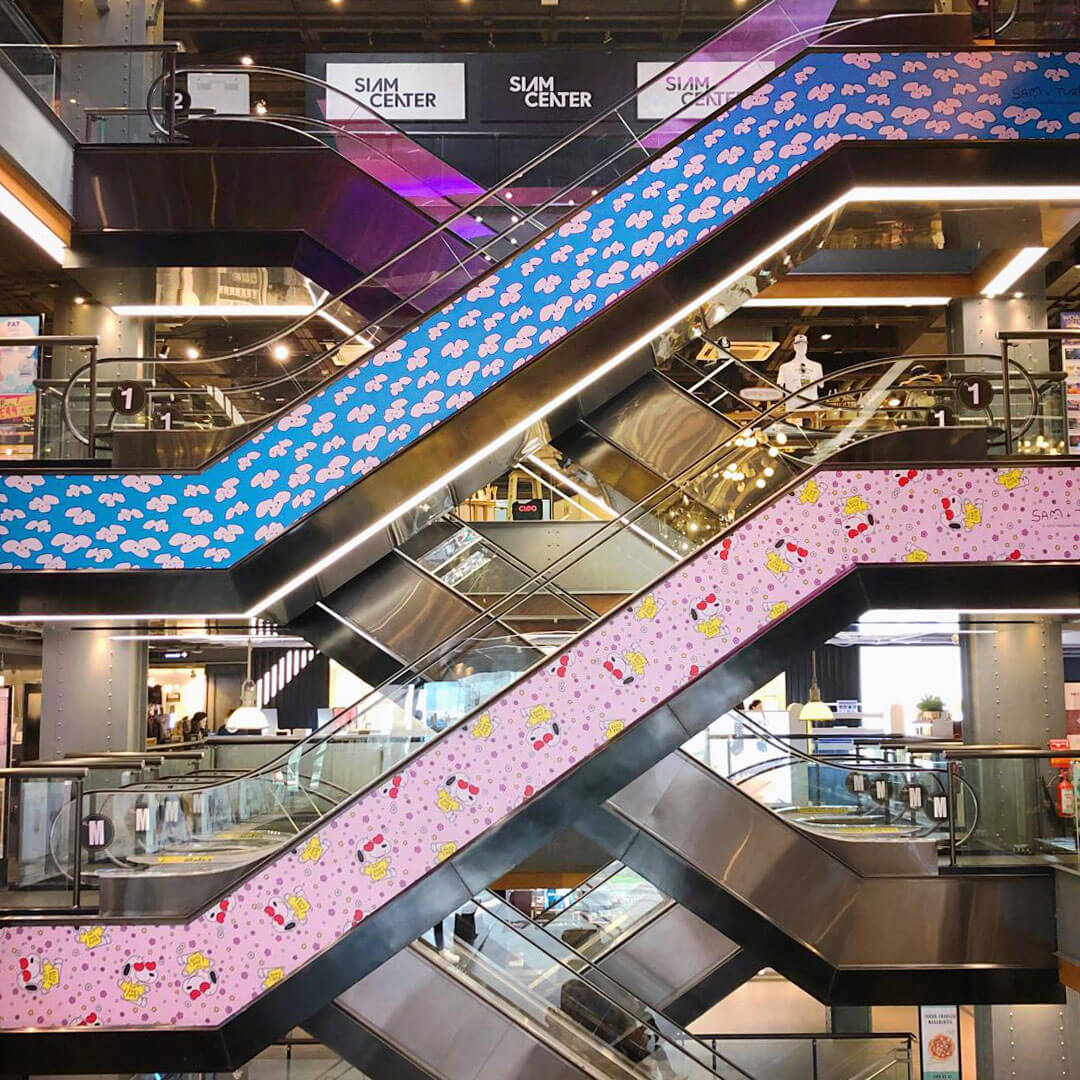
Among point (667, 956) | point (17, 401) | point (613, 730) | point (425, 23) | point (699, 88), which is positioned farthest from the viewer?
point (425, 23)

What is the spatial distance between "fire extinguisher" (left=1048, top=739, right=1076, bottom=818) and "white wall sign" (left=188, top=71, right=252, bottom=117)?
27.7 ft

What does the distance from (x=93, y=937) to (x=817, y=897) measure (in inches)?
197

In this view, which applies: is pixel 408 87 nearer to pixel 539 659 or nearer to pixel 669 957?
pixel 539 659

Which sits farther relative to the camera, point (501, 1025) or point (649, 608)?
point (501, 1025)

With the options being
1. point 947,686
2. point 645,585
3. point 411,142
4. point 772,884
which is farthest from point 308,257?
point 947,686

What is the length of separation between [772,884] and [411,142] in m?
6.66

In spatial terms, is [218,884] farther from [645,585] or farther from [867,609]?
[867,609]

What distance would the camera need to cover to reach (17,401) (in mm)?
8789

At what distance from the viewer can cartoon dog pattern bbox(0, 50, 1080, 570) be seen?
8.22 metres

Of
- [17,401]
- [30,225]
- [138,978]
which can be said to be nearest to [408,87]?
[30,225]

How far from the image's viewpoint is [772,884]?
904 cm

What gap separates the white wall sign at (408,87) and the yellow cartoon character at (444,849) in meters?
8.48

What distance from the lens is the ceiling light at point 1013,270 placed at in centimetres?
1093

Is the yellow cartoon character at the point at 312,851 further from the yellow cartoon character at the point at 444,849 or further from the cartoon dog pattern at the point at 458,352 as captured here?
the cartoon dog pattern at the point at 458,352
